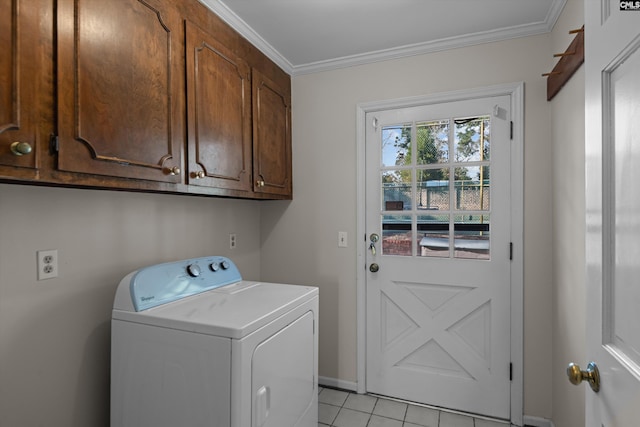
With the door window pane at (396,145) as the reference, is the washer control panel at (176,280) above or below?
below

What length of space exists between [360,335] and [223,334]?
1.41m

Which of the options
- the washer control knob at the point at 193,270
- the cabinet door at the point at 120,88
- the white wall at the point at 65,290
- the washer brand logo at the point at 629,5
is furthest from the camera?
the washer control knob at the point at 193,270

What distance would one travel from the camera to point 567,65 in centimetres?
158

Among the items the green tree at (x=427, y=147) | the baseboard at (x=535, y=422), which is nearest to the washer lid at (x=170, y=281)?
the green tree at (x=427, y=147)

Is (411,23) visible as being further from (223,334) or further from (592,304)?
(223,334)

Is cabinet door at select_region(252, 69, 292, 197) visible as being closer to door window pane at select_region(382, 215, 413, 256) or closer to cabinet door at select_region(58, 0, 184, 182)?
cabinet door at select_region(58, 0, 184, 182)

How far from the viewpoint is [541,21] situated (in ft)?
6.27

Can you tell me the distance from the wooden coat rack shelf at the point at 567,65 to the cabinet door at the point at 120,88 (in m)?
Answer: 1.68

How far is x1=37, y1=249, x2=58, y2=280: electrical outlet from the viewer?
1276mm

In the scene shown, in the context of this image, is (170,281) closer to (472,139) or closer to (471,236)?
(471,236)

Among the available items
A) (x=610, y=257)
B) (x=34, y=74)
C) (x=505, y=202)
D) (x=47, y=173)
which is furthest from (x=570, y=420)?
(x=34, y=74)

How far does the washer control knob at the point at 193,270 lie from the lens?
1664mm

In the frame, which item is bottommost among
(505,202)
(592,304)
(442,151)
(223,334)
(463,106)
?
(223,334)

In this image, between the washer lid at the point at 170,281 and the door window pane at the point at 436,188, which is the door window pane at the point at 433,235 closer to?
the door window pane at the point at 436,188
